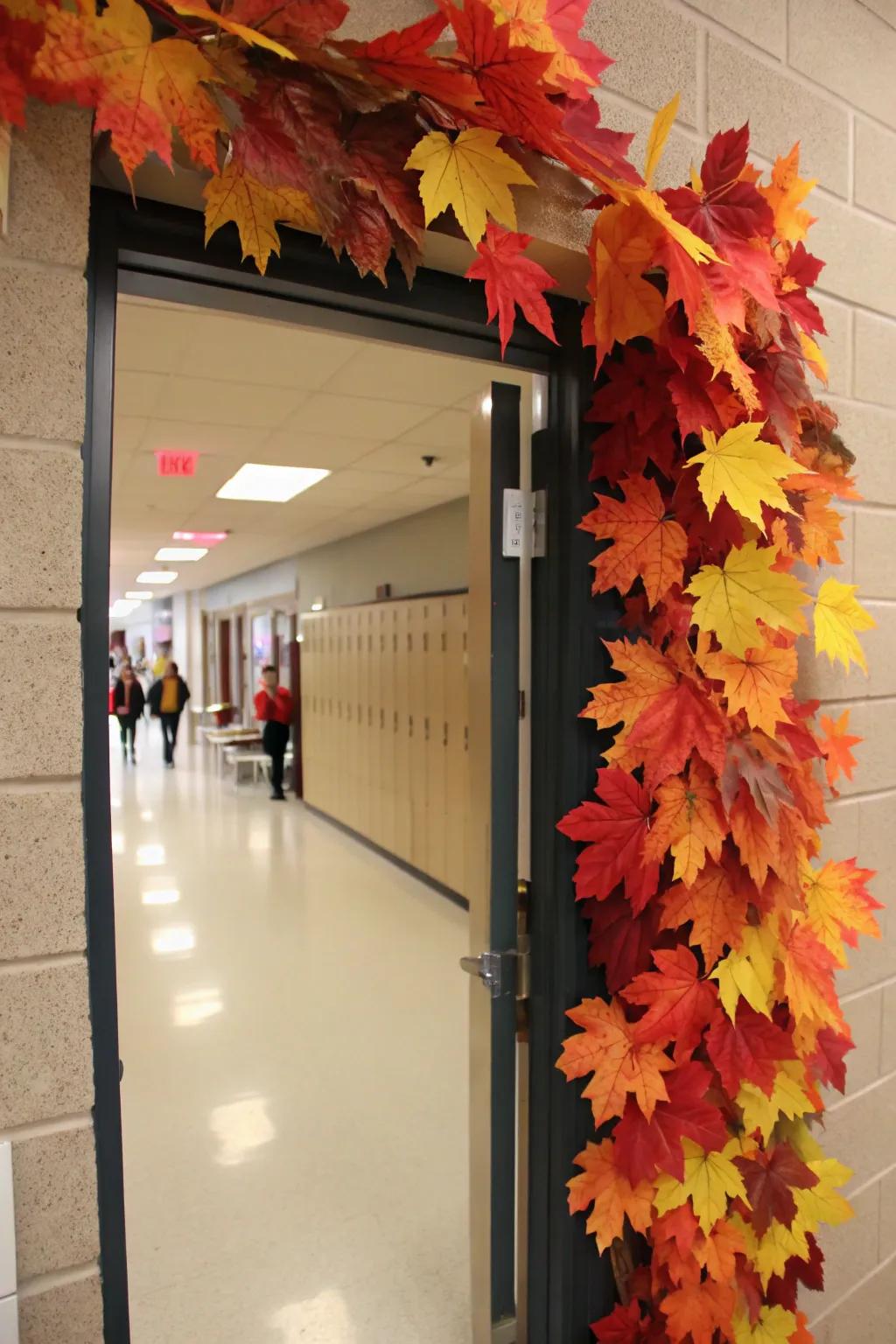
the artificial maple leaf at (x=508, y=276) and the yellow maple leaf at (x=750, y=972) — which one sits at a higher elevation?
the artificial maple leaf at (x=508, y=276)

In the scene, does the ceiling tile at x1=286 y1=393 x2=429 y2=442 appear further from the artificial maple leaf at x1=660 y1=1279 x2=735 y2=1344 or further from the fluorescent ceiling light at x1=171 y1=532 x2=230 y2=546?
the fluorescent ceiling light at x1=171 y1=532 x2=230 y2=546

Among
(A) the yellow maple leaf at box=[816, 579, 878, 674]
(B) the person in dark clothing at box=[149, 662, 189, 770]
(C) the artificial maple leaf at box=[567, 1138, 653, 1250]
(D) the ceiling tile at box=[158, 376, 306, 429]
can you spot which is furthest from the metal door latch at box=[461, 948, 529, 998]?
(B) the person in dark clothing at box=[149, 662, 189, 770]

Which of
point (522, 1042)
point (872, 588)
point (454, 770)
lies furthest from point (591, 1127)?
point (454, 770)

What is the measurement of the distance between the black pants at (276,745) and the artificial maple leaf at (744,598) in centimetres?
822

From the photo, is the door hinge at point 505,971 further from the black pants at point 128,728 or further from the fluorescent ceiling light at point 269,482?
the black pants at point 128,728

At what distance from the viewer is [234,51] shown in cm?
75

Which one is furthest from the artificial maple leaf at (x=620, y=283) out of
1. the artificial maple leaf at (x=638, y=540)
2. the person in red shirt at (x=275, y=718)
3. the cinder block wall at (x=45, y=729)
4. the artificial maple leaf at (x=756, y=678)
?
the person in red shirt at (x=275, y=718)

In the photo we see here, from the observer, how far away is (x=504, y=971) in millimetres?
1332

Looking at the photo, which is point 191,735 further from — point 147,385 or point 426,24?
point 426,24

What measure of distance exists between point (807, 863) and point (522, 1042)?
0.59 meters

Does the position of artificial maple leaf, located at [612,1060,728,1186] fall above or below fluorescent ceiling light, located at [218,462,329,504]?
below

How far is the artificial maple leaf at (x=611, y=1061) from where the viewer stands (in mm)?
1164

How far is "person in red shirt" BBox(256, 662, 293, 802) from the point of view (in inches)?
347

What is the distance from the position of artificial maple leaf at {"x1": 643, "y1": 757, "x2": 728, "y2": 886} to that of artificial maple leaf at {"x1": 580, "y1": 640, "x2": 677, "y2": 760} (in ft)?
0.35
